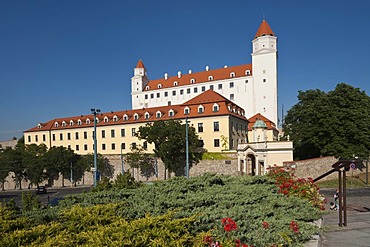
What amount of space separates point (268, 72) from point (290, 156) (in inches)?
1650

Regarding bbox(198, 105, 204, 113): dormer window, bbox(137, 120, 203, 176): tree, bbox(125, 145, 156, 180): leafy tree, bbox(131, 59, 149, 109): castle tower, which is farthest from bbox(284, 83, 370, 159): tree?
bbox(131, 59, 149, 109): castle tower

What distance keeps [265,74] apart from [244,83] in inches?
233

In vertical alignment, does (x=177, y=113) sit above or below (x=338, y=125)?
above

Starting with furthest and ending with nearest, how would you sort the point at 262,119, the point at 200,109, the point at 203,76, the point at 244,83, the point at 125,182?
the point at 203,76, the point at 244,83, the point at 262,119, the point at 200,109, the point at 125,182

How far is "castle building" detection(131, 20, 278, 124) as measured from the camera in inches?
2872

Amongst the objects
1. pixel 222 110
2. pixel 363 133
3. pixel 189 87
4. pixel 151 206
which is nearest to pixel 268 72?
pixel 189 87

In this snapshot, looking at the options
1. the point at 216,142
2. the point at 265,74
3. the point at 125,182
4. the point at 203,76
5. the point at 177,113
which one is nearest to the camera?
the point at 125,182

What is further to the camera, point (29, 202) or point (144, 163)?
point (144, 163)

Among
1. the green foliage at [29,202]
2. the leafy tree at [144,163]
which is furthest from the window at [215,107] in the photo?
the green foliage at [29,202]

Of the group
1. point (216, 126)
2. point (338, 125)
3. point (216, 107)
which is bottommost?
point (338, 125)

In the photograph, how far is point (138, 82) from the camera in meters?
93.2

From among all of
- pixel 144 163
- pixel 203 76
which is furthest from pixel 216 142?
pixel 203 76

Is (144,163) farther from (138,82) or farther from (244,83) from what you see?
(138,82)

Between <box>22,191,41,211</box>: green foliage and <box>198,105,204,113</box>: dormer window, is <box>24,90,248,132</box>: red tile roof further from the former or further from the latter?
<box>22,191,41,211</box>: green foliage
